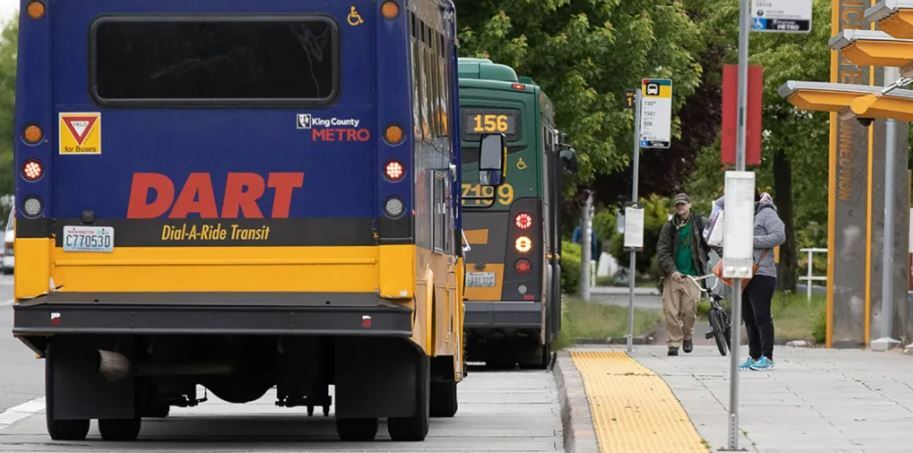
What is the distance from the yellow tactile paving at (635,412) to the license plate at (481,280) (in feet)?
5.89

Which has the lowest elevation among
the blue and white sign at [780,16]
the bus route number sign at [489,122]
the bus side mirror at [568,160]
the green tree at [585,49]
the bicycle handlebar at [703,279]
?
the bicycle handlebar at [703,279]

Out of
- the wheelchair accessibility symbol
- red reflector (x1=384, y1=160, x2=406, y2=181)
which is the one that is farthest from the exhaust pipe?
the wheelchair accessibility symbol

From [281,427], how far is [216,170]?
9.49 ft

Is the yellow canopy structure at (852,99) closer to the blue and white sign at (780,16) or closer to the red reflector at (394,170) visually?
the blue and white sign at (780,16)

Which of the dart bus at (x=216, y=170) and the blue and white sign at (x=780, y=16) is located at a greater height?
the blue and white sign at (x=780, y=16)

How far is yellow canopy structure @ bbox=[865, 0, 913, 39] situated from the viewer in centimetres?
1560

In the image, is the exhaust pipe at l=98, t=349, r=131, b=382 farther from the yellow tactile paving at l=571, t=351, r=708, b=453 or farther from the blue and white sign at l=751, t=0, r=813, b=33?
the blue and white sign at l=751, t=0, r=813, b=33

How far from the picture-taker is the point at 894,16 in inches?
626

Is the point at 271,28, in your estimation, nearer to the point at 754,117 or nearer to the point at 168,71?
the point at 168,71

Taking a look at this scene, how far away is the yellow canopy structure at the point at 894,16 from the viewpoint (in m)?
15.6

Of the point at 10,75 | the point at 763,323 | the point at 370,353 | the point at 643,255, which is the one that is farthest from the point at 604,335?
the point at 10,75

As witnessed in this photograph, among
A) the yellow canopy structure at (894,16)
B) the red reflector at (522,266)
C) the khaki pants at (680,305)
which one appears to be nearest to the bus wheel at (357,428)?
the yellow canopy structure at (894,16)

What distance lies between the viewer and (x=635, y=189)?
23.3 meters

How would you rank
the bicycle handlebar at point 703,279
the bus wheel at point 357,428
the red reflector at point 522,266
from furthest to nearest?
the bicycle handlebar at point 703,279 → the red reflector at point 522,266 → the bus wheel at point 357,428
